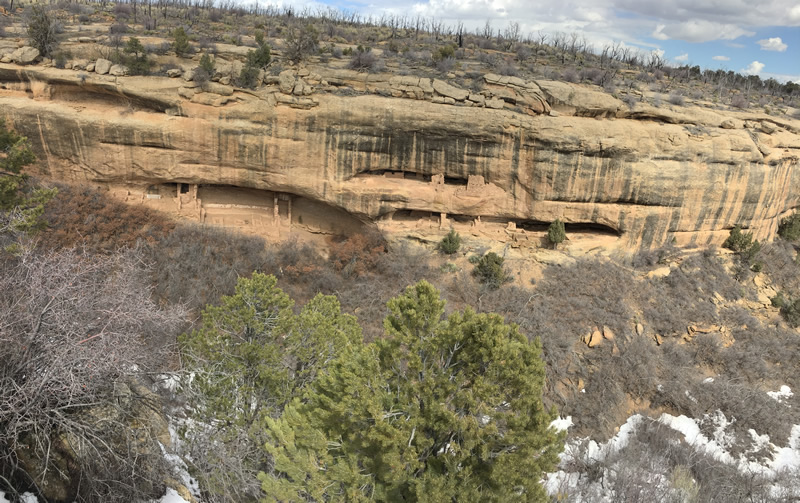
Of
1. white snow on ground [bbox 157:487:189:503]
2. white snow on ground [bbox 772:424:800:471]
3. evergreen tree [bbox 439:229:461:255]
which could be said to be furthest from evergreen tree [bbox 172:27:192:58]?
white snow on ground [bbox 772:424:800:471]

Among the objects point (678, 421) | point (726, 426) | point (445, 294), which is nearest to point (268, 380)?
point (445, 294)

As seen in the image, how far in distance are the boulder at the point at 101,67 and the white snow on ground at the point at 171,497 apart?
14.2 meters

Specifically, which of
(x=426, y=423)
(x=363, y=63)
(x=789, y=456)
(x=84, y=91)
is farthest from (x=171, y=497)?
(x=363, y=63)

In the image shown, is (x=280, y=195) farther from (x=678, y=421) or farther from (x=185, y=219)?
(x=678, y=421)

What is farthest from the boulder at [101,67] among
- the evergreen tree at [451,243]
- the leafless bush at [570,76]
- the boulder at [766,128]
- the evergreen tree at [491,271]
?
the boulder at [766,128]

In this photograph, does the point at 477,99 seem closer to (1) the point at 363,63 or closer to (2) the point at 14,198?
(1) the point at 363,63

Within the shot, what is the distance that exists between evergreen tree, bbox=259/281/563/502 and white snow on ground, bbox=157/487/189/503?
48.4 inches

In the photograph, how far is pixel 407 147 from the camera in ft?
51.0

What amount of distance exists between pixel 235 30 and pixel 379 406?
74.1ft

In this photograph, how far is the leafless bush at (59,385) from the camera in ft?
16.4

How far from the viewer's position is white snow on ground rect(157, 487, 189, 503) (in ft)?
19.6

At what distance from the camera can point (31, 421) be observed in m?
4.75

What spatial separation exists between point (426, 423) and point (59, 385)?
4.20m

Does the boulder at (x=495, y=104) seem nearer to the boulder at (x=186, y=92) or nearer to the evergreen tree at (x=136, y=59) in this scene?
the boulder at (x=186, y=92)
